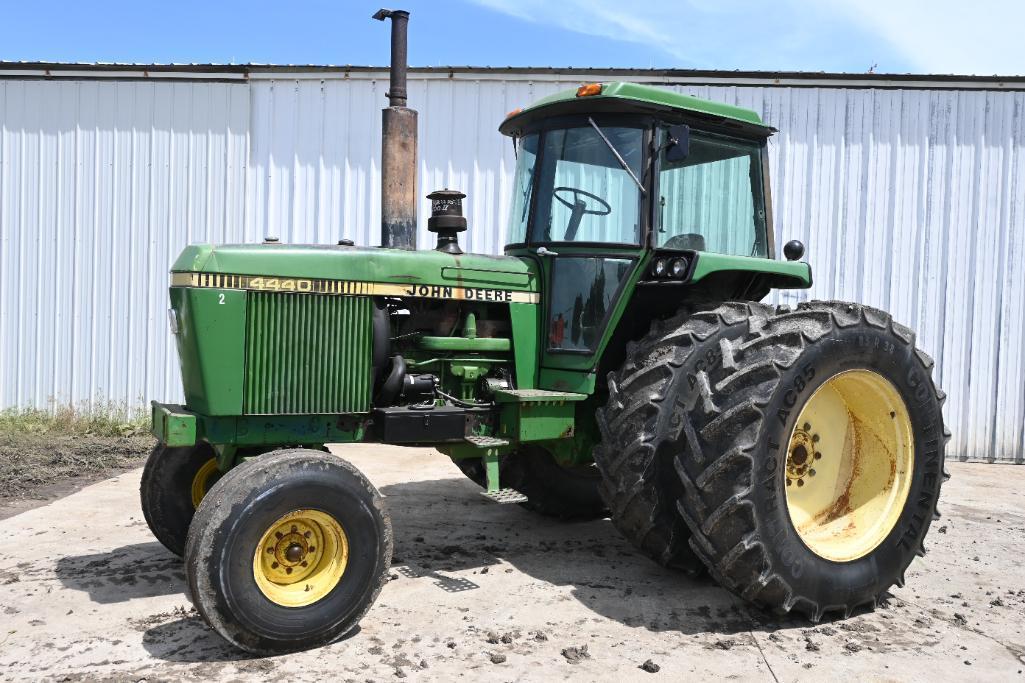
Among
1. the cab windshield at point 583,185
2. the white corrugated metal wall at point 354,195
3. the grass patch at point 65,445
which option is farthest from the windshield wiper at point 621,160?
the grass patch at point 65,445

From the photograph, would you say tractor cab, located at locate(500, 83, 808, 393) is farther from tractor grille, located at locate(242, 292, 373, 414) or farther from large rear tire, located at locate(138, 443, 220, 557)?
large rear tire, located at locate(138, 443, 220, 557)

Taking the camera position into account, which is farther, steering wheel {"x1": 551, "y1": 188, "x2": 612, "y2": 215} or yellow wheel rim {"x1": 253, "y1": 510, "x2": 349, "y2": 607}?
steering wheel {"x1": 551, "y1": 188, "x2": 612, "y2": 215}

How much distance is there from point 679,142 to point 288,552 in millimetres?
2828

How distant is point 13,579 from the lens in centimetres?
457

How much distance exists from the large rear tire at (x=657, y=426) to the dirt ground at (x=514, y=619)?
0.34 m

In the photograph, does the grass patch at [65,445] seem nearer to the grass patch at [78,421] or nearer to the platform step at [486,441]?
the grass patch at [78,421]

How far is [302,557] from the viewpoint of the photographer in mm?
3818

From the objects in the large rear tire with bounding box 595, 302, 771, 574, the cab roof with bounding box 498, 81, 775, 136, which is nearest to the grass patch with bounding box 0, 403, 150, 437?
the cab roof with bounding box 498, 81, 775, 136

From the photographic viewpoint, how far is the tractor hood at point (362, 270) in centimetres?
413

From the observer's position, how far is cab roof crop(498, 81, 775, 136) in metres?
4.63

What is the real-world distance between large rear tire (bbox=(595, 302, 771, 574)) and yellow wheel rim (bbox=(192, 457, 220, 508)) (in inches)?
87.3

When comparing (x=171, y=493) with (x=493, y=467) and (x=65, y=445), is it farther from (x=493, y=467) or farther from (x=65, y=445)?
(x=65, y=445)

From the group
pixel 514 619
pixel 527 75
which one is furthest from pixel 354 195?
pixel 514 619

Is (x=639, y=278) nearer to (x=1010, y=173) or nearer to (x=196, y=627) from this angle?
(x=196, y=627)
